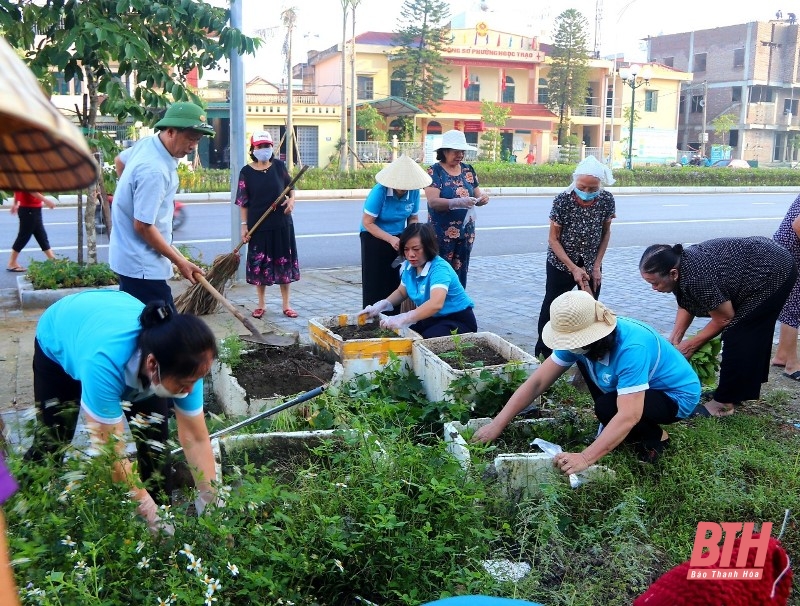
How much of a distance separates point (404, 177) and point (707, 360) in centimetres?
247

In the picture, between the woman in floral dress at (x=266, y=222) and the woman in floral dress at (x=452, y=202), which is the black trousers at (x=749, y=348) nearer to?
the woman in floral dress at (x=452, y=202)

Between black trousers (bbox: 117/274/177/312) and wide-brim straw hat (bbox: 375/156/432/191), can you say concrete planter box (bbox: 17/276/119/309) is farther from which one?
black trousers (bbox: 117/274/177/312)

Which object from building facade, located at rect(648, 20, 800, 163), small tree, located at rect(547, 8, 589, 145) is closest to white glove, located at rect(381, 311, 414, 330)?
small tree, located at rect(547, 8, 589, 145)

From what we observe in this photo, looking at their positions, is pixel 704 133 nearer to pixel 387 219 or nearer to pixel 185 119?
pixel 387 219

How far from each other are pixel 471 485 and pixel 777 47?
61.8m

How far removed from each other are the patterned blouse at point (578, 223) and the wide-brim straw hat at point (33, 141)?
4.78 meters

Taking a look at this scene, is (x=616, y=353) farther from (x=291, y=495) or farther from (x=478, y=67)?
(x=478, y=67)

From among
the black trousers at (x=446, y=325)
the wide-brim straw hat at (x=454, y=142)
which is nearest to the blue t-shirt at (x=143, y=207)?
the black trousers at (x=446, y=325)

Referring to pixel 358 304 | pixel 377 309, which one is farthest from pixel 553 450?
pixel 358 304

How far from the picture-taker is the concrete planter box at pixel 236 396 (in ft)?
14.5

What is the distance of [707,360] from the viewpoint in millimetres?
4980

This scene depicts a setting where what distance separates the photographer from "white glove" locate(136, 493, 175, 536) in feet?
8.20

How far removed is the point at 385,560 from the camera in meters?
2.77

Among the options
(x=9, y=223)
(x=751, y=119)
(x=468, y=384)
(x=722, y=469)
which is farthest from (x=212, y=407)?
(x=751, y=119)
